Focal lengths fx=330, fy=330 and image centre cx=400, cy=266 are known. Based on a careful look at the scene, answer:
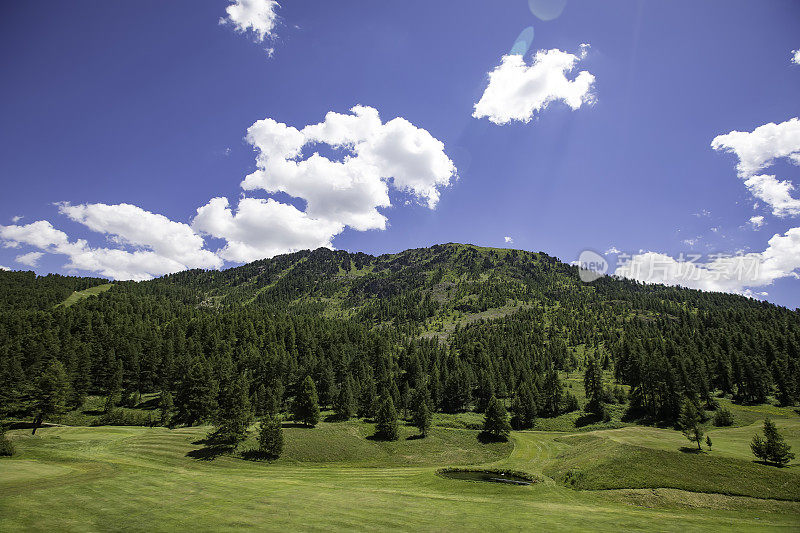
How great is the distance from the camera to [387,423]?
3364 inches

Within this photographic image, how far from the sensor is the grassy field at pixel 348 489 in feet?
106

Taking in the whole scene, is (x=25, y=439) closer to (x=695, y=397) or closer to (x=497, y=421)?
(x=497, y=421)

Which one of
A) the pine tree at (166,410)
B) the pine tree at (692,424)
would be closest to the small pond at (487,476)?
the pine tree at (692,424)

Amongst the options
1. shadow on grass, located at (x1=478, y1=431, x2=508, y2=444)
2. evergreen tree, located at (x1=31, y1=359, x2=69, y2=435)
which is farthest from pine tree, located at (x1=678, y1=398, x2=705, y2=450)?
evergreen tree, located at (x1=31, y1=359, x2=69, y2=435)

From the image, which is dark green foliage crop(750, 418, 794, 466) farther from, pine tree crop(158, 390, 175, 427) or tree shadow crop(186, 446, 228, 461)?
pine tree crop(158, 390, 175, 427)

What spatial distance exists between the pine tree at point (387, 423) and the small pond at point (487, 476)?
22780 millimetres

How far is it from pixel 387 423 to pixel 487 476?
31.3m

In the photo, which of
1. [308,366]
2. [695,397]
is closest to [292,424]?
[308,366]

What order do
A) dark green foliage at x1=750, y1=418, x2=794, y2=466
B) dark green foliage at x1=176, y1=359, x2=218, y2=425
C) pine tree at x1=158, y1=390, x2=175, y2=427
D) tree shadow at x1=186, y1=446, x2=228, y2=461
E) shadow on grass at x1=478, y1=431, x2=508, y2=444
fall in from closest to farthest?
1. dark green foliage at x1=750, y1=418, x2=794, y2=466
2. tree shadow at x1=186, y1=446, x2=228, y2=461
3. pine tree at x1=158, y1=390, x2=175, y2=427
4. shadow on grass at x1=478, y1=431, x2=508, y2=444
5. dark green foliage at x1=176, y1=359, x2=218, y2=425

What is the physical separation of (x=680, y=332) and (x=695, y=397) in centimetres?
13598

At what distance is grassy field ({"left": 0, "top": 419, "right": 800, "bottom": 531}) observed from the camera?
106 feet

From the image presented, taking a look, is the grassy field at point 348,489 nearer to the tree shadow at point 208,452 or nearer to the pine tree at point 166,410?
the tree shadow at point 208,452

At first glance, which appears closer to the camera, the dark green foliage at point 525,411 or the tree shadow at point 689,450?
the tree shadow at point 689,450

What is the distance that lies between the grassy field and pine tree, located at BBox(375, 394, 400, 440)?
704cm
